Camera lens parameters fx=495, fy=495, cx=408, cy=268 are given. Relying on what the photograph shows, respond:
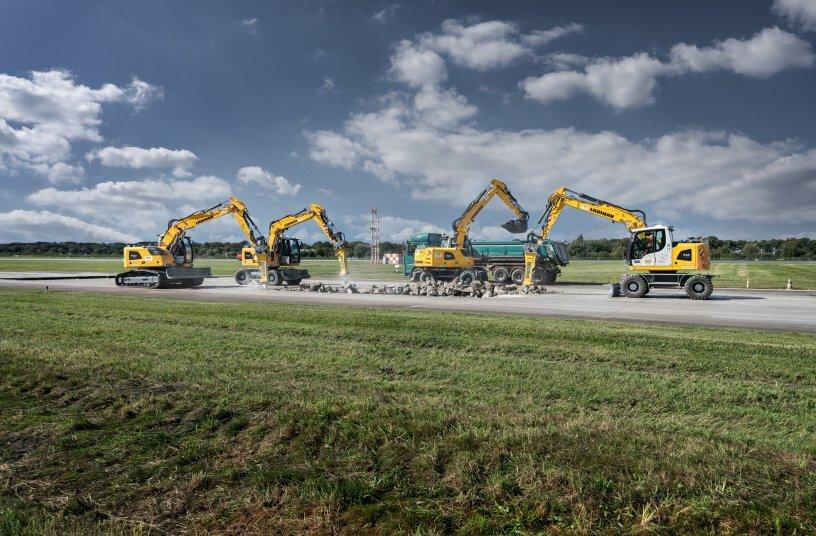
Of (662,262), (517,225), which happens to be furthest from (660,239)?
(517,225)

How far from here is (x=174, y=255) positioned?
30094mm

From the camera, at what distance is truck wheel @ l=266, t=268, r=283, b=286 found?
101 ft

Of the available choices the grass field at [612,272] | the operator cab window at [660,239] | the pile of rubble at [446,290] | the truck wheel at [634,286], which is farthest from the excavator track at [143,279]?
the operator cab window at [660,239]

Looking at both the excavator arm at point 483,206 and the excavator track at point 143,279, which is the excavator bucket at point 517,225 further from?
the excavator track at point 143,279

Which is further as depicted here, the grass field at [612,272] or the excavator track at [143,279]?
the grass field at [612,272]

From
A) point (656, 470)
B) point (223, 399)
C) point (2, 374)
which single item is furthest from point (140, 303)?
point (656, 470)

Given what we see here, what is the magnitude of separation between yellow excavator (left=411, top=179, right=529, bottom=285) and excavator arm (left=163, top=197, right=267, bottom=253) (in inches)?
398

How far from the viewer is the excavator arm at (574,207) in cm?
2417

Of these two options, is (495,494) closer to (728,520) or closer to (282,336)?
(728,520)

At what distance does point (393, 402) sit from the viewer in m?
5.55

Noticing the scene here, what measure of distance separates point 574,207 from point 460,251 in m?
7.11

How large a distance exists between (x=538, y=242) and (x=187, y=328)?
21.7 metres

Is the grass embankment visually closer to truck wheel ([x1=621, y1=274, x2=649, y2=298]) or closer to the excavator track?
truck wheel ([x1=621, y1=274, x2=649, y2=298])

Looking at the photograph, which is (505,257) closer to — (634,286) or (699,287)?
(634,286)
